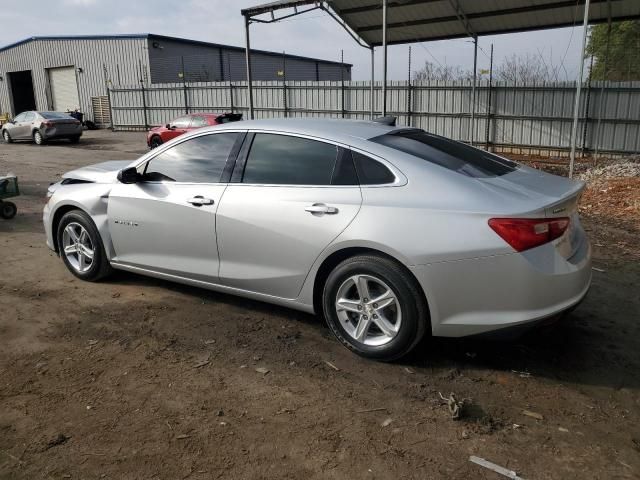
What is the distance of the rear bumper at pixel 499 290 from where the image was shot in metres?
3.20

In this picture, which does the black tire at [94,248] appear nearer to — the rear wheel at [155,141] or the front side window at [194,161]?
the front side window at [194,161]

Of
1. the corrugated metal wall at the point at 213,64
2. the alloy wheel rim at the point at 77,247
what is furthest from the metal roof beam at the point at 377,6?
the corrugated metal wall at the point at 213,64

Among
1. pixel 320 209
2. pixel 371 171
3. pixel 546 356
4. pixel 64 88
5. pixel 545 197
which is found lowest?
pixel 546 356

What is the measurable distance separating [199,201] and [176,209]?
10.4 inches

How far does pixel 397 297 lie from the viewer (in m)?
3.51

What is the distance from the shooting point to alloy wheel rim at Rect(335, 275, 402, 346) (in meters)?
3.59

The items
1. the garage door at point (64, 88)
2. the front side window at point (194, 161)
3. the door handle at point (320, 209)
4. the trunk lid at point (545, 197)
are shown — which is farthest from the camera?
the garage door at point (64, 88)

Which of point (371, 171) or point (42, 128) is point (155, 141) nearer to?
point (42, 128)

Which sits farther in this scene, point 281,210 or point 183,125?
point 183,125

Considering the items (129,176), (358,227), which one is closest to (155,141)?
(129,176)

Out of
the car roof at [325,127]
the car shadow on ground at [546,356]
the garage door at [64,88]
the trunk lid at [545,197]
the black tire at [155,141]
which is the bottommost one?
the car shadow on ground at [546,356]

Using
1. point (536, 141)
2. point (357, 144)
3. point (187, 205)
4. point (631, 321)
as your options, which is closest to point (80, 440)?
point (187, 205)

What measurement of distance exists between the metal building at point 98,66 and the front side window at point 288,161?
26505mm

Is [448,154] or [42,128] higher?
[448,154]
